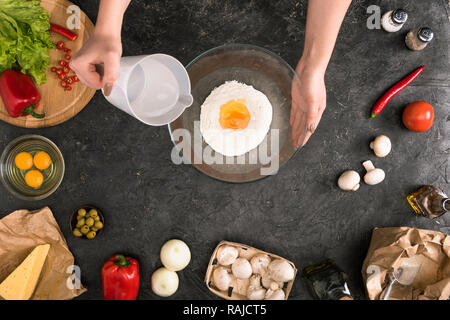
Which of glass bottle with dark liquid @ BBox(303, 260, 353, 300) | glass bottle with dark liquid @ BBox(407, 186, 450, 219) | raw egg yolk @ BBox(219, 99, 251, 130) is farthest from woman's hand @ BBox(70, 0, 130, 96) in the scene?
glass bottle with dark liquid @ BBox(407, 186, 450, 219)

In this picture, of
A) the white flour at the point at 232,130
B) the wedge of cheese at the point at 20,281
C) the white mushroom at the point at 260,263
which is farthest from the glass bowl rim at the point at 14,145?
the white mushroom at the point at 260,263

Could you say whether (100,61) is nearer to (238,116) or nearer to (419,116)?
(238,116)

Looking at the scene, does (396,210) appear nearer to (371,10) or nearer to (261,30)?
(371,10)

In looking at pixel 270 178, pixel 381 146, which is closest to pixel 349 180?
pixel 381 146

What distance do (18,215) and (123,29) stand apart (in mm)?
1031

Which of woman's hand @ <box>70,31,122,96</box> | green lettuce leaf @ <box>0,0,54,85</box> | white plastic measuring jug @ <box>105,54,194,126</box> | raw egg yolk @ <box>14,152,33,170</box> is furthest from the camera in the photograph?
raw egg yolk @ <box>14,152,33,170</box>

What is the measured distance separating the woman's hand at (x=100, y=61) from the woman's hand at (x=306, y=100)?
78 cm

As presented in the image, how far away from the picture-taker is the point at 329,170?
5.69 ft

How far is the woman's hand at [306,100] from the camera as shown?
4.82 ft

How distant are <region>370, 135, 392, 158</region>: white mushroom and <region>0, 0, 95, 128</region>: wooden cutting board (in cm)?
139

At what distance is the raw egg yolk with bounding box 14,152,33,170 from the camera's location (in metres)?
1.64

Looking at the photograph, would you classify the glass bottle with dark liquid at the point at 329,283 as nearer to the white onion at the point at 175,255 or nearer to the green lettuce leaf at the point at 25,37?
the white onion at the point at 175,255

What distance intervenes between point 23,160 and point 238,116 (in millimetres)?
1046

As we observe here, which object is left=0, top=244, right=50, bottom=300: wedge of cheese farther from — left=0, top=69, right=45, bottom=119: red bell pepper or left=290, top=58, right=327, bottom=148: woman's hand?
left=290, top=58, right=327, bottom=148: woman's hand
